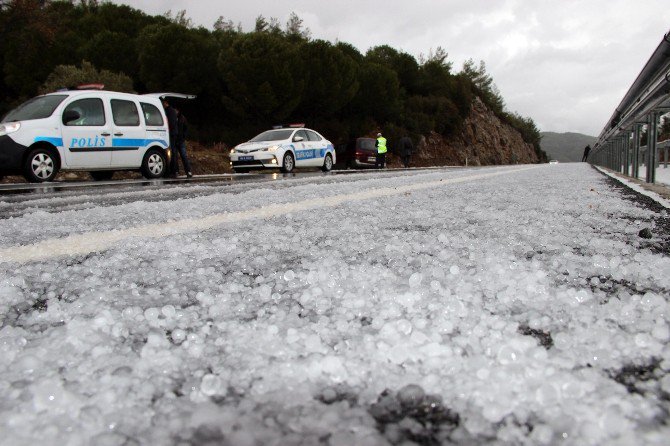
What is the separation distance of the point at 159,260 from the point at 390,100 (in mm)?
32761

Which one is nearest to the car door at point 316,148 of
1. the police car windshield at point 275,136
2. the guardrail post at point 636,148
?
the police car windshield at point 275,136

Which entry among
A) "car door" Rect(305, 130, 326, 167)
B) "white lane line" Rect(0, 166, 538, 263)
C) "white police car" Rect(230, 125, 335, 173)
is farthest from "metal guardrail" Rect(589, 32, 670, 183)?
"car door" Rect(305, 130, 326, 167)

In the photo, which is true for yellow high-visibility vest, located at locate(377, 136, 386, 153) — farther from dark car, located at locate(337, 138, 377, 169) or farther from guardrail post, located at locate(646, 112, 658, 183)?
guardrail post, located at locate(646, 112, 658, 183)

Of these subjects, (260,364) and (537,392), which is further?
(260,364)

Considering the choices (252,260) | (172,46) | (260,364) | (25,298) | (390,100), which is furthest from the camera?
(390,100)

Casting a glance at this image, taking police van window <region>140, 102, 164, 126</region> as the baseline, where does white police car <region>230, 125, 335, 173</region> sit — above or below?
below

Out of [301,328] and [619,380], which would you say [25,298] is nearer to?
[301,328]

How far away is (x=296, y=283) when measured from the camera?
128 cm

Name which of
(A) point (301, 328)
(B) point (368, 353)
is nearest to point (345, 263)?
(A) point (301, 328)

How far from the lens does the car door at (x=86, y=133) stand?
27.3 ft

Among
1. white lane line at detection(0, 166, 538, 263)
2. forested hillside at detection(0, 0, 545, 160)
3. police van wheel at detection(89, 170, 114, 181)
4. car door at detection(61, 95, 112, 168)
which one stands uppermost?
forested hillside at detection(0, 0, 545, 160)

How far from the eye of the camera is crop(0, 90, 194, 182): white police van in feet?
25.7

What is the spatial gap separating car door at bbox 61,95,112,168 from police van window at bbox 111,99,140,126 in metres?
0.24

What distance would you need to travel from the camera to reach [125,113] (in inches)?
368
